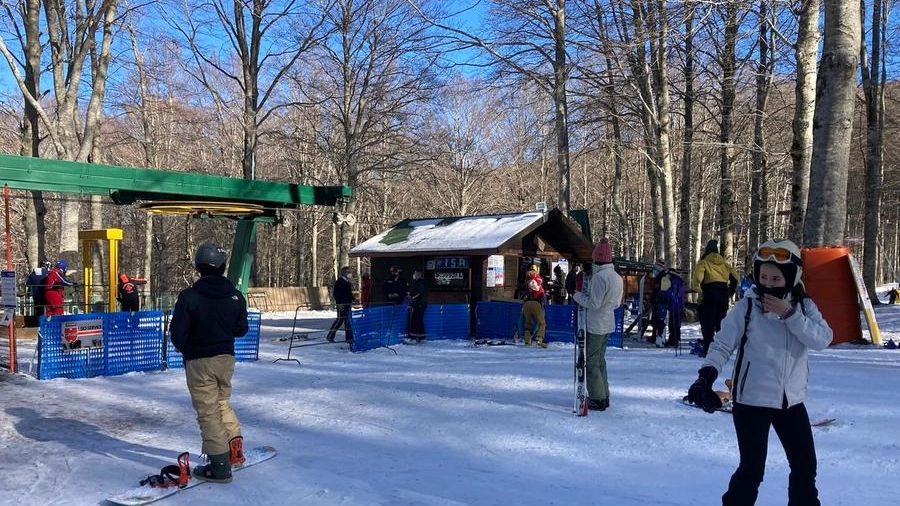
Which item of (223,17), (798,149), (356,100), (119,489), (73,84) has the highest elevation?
(223,17)

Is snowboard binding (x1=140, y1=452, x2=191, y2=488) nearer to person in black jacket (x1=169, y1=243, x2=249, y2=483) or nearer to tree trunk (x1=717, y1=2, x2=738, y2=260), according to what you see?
person in black jacket (x1=169, y1=243, x2=249, y2=483)

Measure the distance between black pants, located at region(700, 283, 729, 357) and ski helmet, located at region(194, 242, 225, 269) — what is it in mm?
8125

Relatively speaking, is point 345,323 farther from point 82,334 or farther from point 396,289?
point 82,334

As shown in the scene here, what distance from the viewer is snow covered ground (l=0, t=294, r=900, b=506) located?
505 centimetres

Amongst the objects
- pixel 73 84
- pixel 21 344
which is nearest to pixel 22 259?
pixel 73 84

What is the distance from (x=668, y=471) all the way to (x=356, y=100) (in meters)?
30.8

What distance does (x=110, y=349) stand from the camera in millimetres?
10797

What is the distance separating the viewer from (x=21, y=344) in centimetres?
1455

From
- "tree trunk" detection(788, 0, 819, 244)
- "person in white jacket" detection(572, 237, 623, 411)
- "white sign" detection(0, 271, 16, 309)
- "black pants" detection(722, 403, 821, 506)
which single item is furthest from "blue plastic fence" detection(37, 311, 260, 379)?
"tree trunk" detection(788, 0, 819, 244)

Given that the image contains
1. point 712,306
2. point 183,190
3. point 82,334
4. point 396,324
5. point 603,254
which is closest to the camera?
point 603,254

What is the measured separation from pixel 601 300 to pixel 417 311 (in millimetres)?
8808

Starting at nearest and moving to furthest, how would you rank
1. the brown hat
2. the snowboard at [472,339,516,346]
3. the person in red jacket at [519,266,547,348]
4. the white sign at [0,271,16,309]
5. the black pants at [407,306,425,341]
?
1. the brown hat
2. the white sign at [0,271,16,309]
3. the person in red jacket at [519,266,547,348]
4. the snowboard at [472,339,516,346]
5. the black pants at [407,306,425,341]

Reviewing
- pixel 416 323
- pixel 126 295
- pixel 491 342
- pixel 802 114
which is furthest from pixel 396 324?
pixel 802 114

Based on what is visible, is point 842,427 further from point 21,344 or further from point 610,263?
point 21,344
